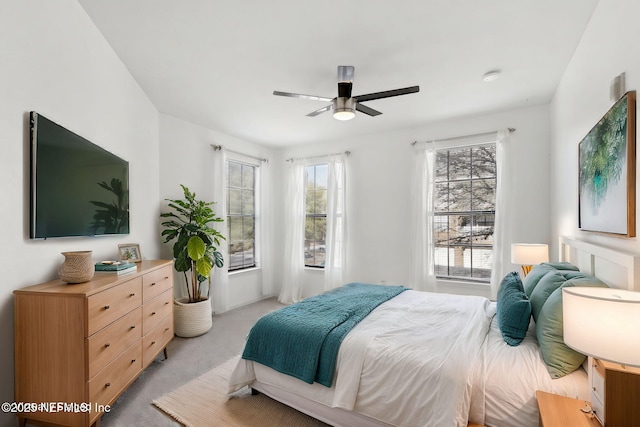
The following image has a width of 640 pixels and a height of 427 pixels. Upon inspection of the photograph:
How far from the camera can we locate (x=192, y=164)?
423 centimetres

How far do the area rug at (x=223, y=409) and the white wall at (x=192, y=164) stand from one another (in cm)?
185

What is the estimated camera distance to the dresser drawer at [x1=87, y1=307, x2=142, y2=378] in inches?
68.2

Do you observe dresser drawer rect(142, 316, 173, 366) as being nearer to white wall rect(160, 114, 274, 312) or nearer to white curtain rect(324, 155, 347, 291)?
white wall rect(160, 114, 274, 312)

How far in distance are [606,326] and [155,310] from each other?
9.66 ft

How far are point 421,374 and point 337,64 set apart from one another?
8.03 feet

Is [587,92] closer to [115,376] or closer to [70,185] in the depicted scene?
[70,185]

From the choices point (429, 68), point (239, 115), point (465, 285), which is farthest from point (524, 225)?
point (239, 115)

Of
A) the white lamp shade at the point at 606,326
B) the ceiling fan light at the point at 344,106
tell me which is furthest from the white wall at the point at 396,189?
the white lamp shade at the point at 606,326

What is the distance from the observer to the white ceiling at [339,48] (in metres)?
2.01

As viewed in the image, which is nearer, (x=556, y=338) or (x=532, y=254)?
(x=556, y=338)

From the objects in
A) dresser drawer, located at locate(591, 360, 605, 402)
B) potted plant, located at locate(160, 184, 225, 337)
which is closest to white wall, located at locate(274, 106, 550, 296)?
potted plant, located at locate(160, 184, 225, 337)

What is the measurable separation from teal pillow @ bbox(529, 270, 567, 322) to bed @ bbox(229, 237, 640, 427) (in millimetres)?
30

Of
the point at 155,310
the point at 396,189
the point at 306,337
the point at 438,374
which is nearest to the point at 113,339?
the point at 155,310

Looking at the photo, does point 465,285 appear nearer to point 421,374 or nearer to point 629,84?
point 421,374
